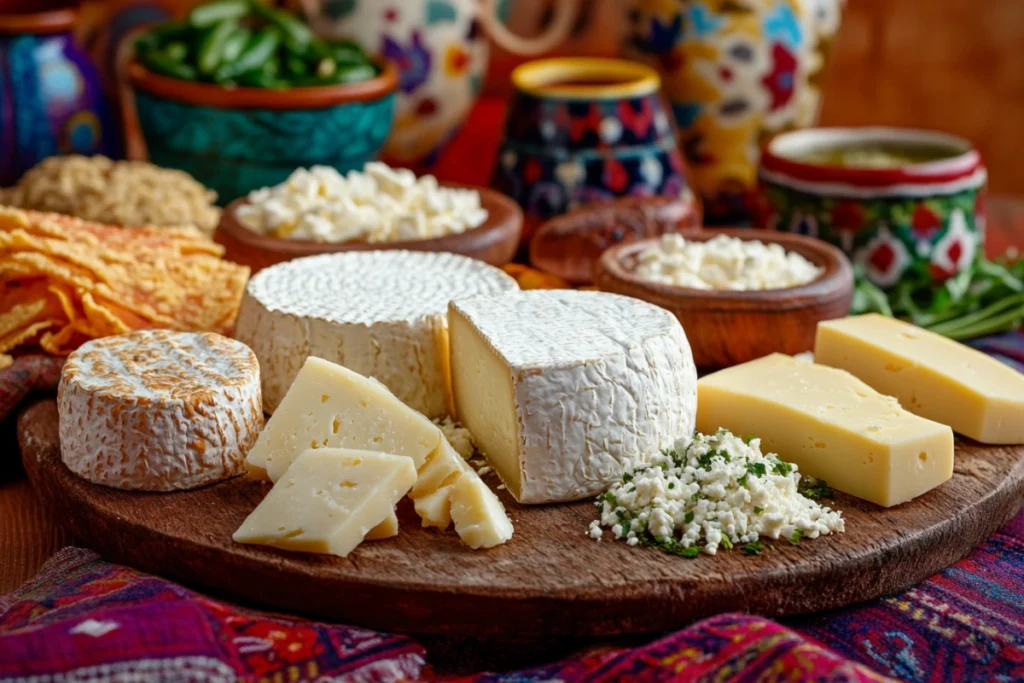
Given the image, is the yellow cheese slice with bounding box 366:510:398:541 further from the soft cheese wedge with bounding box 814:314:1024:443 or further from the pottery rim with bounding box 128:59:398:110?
the pottery rim with bounding box 128:59:398:110

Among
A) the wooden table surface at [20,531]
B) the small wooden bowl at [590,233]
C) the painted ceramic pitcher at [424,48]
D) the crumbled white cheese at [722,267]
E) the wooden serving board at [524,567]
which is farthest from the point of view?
the painted ceramic pitcher at [424,48]

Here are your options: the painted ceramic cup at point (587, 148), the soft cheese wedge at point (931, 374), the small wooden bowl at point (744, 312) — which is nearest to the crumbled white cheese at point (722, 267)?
the small wooden bowl at point (744, 312)

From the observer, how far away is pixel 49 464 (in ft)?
5.63

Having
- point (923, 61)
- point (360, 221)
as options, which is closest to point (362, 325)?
point (360, 221)

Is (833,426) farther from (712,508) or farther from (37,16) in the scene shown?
(37,16)

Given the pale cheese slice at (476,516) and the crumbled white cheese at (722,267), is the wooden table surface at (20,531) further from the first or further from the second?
the crumbled white cheese at (722,267)

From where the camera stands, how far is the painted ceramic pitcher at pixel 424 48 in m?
3.03

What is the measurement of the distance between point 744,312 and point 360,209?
77 centimetres

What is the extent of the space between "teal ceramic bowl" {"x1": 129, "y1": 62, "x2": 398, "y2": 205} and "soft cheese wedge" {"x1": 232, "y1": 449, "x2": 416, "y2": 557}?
4.51ft

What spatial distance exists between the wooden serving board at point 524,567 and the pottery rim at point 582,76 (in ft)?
4.52

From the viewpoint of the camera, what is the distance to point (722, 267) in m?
2.13

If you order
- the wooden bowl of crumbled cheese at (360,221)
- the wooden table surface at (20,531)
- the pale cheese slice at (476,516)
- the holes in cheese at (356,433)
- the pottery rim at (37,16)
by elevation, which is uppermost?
the pottery rim at (37,16)

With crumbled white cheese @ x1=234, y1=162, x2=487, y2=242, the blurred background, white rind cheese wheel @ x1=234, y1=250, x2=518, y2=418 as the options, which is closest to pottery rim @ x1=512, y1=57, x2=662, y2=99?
crumbled white cheese @ x1=234, y1=162, x2=487, y2=242

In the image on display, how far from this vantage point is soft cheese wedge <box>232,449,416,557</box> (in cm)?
147
